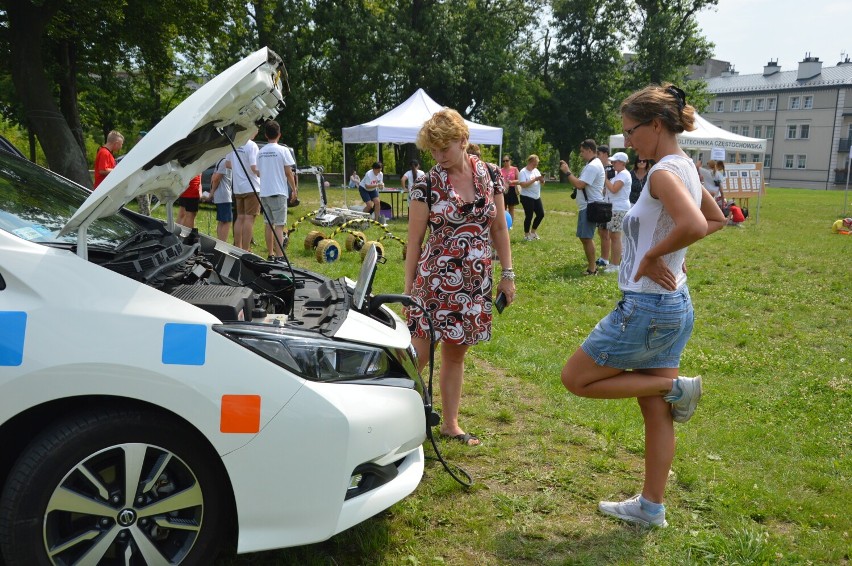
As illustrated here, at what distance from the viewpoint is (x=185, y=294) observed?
273 cm

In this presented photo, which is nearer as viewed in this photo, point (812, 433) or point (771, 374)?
point (812, 433)

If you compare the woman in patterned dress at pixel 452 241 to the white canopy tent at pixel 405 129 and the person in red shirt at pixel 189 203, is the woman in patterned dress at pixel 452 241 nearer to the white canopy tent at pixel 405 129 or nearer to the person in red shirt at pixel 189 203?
the person in red shirt at pixel 189 203

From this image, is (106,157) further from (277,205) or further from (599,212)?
(599,212)

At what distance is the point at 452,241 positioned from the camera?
3.84 meters

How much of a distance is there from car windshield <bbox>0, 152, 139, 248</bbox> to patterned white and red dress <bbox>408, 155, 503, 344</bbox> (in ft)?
5.18

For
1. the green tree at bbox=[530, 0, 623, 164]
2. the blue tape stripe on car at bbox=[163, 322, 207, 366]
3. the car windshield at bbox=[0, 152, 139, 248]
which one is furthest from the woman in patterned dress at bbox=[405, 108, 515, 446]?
the green tree at bbox=[530, 0, 623, 164]

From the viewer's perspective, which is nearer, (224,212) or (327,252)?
(224,212)

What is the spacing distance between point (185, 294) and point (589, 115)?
159ft

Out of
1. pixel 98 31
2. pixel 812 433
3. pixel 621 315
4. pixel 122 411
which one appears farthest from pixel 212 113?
pixel 98 31

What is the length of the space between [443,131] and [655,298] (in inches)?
57.7

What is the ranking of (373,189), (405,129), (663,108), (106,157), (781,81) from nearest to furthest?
(663,108) → (106,157) → (373,189) → (405,129) → (781,81)

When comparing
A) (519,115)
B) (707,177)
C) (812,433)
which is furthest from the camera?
(519,115)

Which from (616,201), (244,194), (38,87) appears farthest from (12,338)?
(38,87)

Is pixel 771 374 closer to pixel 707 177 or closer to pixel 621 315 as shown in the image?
pixel 621 315
